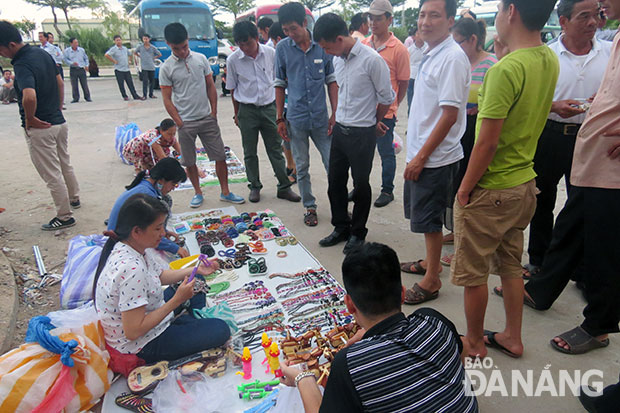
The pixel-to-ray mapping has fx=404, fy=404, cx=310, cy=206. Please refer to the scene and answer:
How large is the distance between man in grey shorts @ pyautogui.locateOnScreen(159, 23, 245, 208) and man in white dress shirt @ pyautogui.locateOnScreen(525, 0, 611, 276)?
11.1ft

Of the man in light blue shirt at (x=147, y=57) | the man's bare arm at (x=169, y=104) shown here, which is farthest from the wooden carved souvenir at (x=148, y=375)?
the man in light blue shirt at (x=147, y=57)

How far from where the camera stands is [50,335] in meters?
2.04

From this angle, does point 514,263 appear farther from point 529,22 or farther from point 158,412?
point 158,412

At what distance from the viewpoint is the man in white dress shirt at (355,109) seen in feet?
11.0

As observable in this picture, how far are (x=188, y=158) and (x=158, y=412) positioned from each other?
3341 mm

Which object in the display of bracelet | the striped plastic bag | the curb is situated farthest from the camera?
the display of bracelet

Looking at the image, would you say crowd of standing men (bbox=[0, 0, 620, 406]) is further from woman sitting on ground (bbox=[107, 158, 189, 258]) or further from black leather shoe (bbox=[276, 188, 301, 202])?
woman sitting on ground (bbox=[107, 158, 189, 258])

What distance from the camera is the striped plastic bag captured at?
192 cm

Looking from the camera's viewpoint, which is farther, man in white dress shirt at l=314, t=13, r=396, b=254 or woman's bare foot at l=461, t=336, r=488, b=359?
man in white dress shirt at l=314, t=13, r=396, b=254

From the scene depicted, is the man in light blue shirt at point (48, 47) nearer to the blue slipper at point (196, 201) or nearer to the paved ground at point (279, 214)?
the paved ground at point (279, 214)

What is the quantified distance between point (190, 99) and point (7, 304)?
9.06ft

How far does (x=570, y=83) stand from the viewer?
116 inches

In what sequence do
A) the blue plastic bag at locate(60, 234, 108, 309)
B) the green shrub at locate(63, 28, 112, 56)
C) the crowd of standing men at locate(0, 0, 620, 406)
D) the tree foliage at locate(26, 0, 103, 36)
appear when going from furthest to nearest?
the tree foliage at locate(26, 0, 103, 36) → the green shrub at locate(63, 28, 112, 56) → the blue plastic bag at locate(60, 234, 108, 309) → the crowd of standing men at locate(0, 0, 620, 406)

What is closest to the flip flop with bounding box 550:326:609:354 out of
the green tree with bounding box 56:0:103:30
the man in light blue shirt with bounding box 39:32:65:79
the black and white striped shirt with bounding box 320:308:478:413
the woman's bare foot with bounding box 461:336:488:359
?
the woman's bare foot with bounding box 461:336:488:359
